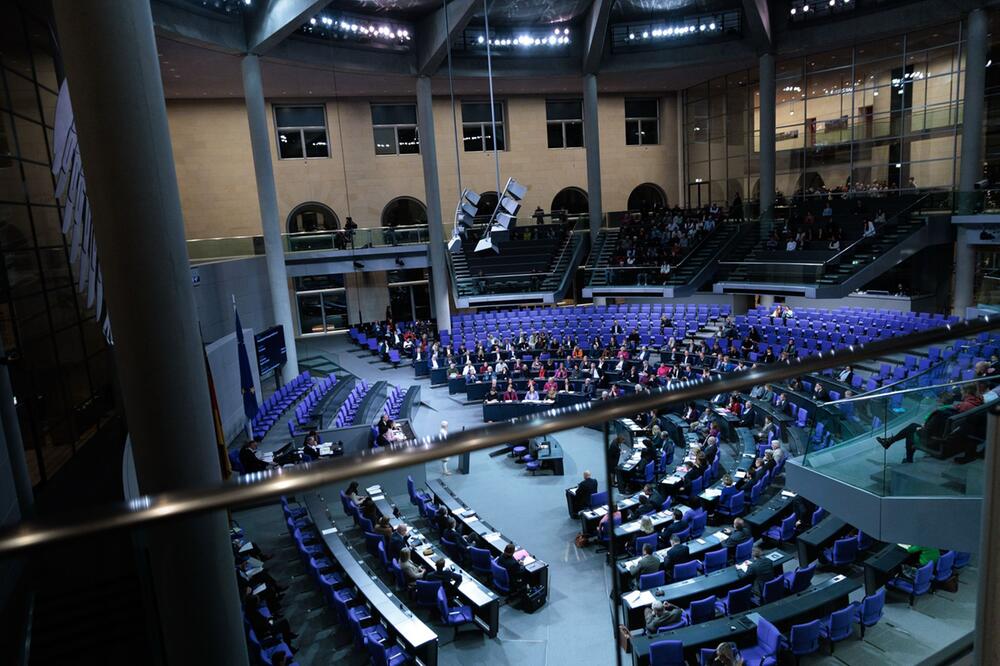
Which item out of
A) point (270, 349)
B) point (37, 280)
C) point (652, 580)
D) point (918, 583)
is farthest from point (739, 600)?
point (270, 349)

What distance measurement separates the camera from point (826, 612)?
7336 mm

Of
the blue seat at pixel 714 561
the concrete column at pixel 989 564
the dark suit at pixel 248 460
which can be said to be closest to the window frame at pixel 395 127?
the dark suit at pixel 248 460

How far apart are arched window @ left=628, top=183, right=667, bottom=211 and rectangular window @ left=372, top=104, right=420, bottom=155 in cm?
1136

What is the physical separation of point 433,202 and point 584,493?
16340 millimetres

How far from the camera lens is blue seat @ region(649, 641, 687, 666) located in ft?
21.1

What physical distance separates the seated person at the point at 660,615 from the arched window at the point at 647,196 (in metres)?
27.1

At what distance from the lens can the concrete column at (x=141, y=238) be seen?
4.03 m

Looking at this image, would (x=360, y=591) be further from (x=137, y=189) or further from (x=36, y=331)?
(x=36, y=331)

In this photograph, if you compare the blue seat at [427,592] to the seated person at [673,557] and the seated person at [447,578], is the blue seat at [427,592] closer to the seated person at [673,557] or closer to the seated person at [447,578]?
the seated person at [447,578]

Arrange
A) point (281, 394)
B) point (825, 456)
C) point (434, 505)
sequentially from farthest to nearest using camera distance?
point (281, 394) → point (434, 505) → point (825, 456)

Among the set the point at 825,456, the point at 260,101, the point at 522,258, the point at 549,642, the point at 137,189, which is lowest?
the point at 549,642

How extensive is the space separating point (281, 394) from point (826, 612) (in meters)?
14.8

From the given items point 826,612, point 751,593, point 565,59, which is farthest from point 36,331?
point 565,59

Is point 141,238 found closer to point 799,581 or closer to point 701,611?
point 701,611
